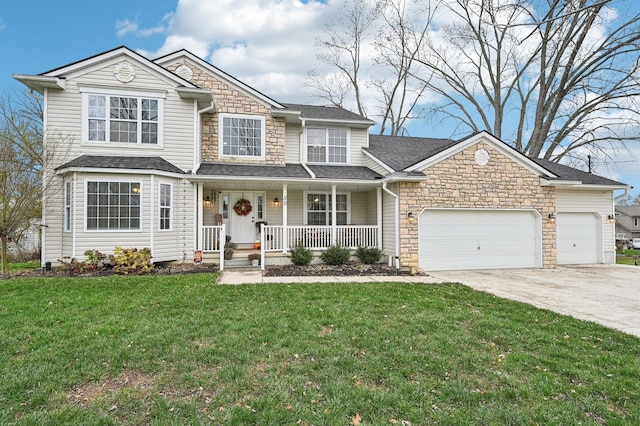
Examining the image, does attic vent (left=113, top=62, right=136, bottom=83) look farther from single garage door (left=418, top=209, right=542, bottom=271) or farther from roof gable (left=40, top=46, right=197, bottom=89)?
single garage door (left=418, top=209, right=542, bottom=271)

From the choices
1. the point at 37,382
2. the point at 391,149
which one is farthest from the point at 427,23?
the point at 37,382

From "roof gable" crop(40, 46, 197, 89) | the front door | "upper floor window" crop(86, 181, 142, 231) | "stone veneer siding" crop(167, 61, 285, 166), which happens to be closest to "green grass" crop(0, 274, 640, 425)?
"upper floor window" crop(86, 181, 142, 231)

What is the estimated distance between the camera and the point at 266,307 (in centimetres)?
575

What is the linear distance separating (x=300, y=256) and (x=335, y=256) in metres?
1.19

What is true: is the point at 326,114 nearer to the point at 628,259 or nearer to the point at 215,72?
the point at 215,72

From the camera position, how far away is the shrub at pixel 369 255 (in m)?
11.2

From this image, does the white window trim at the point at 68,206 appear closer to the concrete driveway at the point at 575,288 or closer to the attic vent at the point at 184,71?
the attic vent at the point at 184,71

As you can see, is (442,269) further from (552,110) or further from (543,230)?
(552,110)

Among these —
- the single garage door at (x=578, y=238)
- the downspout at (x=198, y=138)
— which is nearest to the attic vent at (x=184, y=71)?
the downspout at (x=198, y=138)

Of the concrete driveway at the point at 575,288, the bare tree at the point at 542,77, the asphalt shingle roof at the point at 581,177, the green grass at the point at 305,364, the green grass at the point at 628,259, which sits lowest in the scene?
the green grass at the point at 628,259

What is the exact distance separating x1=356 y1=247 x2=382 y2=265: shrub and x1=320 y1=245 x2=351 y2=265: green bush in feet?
1.58

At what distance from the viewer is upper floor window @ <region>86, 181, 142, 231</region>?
948 cm

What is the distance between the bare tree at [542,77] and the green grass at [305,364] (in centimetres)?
1752

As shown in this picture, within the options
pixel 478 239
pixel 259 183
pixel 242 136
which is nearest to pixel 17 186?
pixel 259 183
